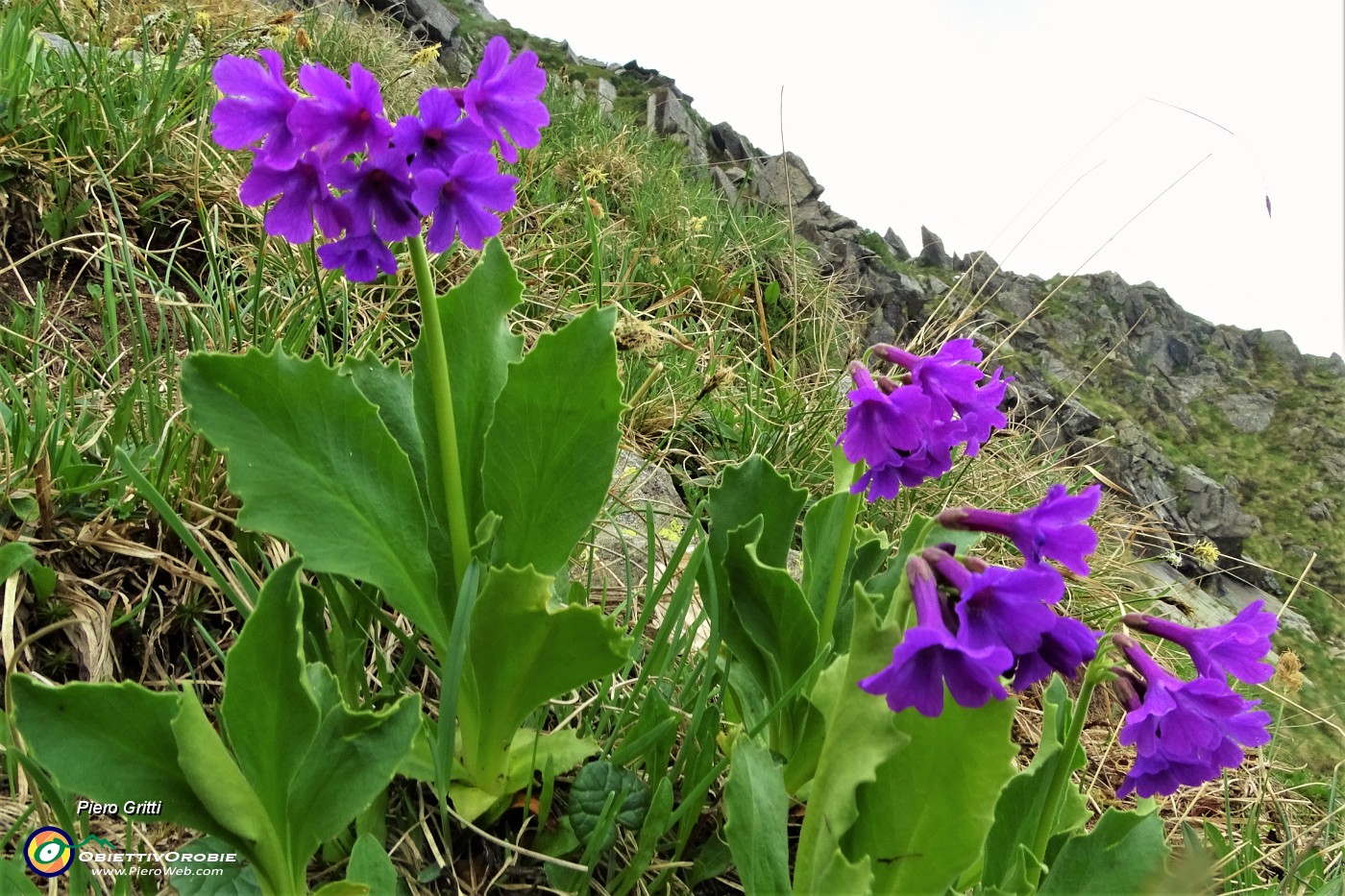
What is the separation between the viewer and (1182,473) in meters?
39.0

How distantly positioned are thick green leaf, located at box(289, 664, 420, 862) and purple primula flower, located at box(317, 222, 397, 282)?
0.52m

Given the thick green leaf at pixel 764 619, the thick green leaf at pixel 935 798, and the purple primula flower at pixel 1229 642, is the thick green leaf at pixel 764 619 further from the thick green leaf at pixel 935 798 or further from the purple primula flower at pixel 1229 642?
the purple primula flower at pixel 1229 642

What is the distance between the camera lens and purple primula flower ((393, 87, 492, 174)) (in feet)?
3.29

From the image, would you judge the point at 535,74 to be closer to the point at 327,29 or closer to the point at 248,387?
the point at 248,387

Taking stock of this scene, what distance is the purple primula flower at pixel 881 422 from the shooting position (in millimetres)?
1268

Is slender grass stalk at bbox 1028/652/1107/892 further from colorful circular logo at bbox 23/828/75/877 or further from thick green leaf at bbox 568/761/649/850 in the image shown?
colorful circular logo at bbox 23/828/75/877

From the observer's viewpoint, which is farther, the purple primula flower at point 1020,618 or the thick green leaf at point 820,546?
the thick green leaf at point 820,546

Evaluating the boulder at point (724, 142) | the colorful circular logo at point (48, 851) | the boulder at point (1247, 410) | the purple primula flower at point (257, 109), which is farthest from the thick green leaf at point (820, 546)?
the boulder at point (1247, 410)

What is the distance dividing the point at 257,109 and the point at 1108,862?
1458 millimetres

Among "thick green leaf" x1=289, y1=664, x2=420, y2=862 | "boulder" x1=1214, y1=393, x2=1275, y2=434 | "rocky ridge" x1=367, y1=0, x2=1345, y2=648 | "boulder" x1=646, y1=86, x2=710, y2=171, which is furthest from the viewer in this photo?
"boulder" x1=1214, y1=393, x2=1275, y2=434

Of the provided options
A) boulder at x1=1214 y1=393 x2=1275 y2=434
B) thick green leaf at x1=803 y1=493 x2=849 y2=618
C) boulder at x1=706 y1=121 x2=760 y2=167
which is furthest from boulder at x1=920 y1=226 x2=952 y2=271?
thick green leaf at x1=803 y1=493 x2=849 y2=618

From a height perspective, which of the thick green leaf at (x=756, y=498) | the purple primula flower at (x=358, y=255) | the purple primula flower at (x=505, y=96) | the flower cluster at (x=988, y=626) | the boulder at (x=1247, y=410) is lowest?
the thick green leaf at (x=756, y=498)

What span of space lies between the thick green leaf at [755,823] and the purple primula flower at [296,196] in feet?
2.72

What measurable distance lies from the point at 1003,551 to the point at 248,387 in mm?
2897
